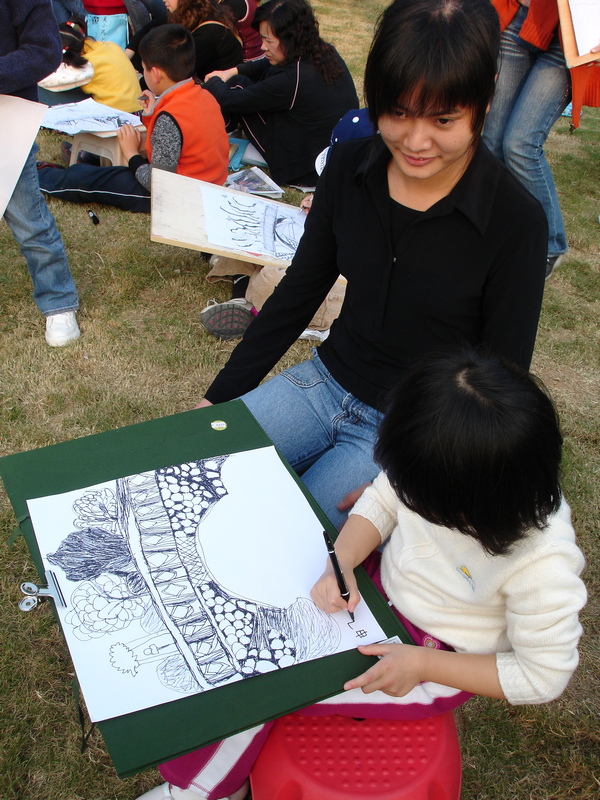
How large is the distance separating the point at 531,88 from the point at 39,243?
6.91 feet

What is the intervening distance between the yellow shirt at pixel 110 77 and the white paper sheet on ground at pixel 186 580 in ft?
13.2

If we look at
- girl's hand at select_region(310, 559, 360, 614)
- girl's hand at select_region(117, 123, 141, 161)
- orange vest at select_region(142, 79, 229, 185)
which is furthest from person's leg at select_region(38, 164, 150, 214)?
girl's hand at select_region(310, 559, 360, 614)

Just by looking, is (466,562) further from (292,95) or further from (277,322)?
(292,95)

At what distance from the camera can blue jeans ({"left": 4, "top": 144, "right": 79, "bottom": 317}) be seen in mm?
2469

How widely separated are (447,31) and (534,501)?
770 mm

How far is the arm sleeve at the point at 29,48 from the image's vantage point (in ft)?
7.30

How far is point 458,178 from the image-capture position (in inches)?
53.6

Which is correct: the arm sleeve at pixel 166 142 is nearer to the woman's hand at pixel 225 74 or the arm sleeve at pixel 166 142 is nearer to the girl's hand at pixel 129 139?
the girl's hand at pixel 129 139

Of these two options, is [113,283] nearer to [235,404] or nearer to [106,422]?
[106,422]

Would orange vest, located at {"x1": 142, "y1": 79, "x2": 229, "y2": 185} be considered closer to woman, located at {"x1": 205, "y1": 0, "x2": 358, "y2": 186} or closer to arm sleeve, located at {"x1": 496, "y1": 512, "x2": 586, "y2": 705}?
woman, located at {"x1": 205, "y1": 0, "x2": 358, "y2": 186}

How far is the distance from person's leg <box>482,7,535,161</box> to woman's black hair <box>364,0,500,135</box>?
1737 mm

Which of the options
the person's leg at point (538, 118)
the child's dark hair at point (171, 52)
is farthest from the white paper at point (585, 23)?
the child's dark hair at point (171, 52)

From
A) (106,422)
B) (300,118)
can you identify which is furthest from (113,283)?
(300,118)

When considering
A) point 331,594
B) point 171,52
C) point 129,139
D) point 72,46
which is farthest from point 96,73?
point 331,594
